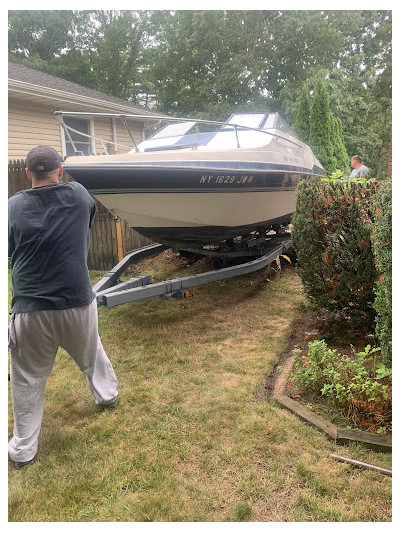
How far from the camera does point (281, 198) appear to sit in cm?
576

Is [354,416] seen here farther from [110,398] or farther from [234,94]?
[234,94]

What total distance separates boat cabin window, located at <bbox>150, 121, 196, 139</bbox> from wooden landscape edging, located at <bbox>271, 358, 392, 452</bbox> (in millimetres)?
4285

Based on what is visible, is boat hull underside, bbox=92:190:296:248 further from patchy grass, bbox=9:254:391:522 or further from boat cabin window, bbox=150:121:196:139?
boat cabin window, bbox=150:121:196:139

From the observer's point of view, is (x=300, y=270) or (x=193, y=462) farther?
(x=300, y=270)

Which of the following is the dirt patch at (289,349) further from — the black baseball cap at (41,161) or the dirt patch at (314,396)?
the black baseball cap at (41,161)

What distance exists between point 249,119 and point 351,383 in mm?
5072

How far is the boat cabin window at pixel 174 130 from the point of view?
575 centimetres

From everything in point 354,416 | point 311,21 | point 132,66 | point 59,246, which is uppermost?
point 132,66

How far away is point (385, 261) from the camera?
7.83 ft

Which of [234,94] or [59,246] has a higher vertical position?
[234,94]

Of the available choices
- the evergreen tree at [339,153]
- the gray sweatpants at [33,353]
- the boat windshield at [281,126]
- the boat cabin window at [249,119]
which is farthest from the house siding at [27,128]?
the gray sweatpants at [33,353]

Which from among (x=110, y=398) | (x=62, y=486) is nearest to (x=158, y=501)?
(x=62, y=486)
